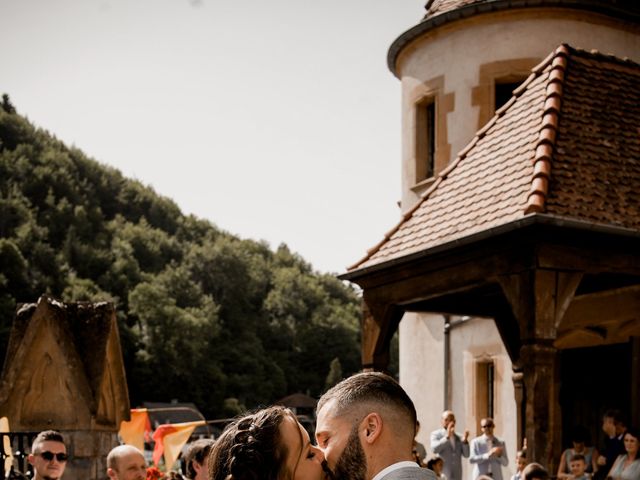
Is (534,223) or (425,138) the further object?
(425,138)

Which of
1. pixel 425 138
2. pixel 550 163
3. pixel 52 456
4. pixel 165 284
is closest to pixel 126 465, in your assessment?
pixel 52 456

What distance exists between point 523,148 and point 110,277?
9299cm

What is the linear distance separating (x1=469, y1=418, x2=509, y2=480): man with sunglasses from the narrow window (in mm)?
7639

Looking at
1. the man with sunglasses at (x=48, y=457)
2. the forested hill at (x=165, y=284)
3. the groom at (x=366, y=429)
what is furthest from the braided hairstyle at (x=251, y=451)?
the forested hill at (x=165, y=284)

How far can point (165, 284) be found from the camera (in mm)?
107312

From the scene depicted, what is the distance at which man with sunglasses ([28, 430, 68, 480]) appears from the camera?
877 centimetres

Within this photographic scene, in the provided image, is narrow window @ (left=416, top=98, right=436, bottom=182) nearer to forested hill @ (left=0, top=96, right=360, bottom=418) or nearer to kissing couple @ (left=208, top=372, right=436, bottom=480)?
Answer: kissing couple @ (left=208, top=372, right=436, bottom=480)

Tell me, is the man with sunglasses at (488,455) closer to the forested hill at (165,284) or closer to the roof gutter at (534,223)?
the roof gutter at (534,223)

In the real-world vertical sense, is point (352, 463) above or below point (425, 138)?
below

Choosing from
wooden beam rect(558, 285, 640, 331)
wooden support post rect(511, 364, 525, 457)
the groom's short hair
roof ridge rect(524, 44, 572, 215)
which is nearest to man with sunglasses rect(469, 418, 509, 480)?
wooden support post rect(511, 364, 525, 457)

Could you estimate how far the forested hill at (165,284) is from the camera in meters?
93.4

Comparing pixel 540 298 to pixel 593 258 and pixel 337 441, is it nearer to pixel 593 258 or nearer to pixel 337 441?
pixel 593 258

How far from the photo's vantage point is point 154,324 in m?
96.4

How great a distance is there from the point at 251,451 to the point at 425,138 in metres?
19.0
